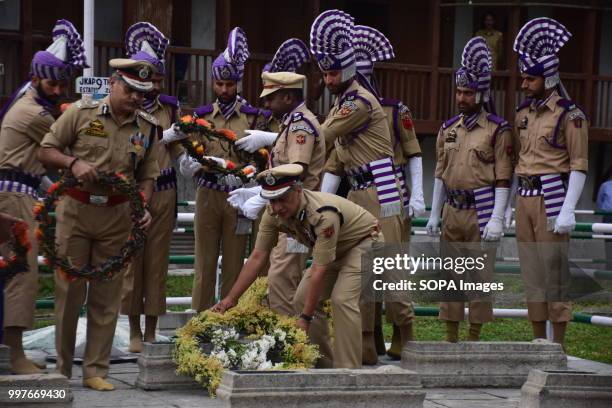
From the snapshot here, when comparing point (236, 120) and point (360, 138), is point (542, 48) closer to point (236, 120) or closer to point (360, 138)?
point (360, 138)

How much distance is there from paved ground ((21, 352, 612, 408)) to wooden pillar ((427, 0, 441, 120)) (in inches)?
538

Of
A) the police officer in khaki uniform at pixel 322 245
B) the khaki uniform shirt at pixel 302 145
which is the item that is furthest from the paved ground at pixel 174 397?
the khaki uniform shirt at pixel 302 145

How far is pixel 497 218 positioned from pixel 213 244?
234 centimetres

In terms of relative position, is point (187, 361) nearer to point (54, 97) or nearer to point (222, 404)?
point (222, 404)

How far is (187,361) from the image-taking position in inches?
342

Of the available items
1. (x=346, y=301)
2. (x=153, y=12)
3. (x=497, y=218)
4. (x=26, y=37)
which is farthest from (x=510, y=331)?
(x=26, y=37)

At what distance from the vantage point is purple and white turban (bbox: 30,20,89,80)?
9156mm

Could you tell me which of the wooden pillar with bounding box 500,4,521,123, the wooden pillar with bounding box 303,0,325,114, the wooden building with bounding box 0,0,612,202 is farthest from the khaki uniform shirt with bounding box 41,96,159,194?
the wooden pillar with bounding box 500,4,521,123

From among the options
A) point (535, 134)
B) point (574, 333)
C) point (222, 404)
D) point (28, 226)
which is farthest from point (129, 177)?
point (574, 333)

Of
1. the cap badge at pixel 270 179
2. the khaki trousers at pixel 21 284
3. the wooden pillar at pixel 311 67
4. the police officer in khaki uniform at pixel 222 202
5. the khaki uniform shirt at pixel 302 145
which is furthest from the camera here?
the wooden pillar at pixel 311 67

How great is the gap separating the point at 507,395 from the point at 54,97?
376cm

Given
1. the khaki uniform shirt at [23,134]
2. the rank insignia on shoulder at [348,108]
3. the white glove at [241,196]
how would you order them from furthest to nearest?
the rank insignia on shoulder at [348,108], the white glove at [241,196], the khaki uniform shirt at [23,134]

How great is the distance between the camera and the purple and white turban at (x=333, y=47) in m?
10.2

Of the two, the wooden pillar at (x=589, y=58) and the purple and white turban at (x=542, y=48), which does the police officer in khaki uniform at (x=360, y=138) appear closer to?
the purple and white turban at (x=542, y=48)
